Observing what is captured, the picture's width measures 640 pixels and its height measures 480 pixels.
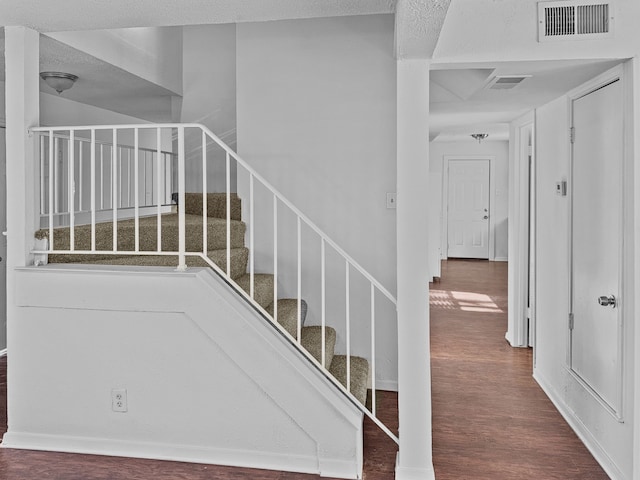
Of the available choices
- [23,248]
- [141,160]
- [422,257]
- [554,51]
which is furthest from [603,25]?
[141,160]

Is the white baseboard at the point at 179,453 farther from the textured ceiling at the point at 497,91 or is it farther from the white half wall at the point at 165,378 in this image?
the textured ceiling at the point at 497,91

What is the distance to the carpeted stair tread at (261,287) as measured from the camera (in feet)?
11.1

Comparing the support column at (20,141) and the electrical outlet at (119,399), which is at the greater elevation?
the support column at (20,141)

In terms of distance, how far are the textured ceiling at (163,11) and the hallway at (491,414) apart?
234cm

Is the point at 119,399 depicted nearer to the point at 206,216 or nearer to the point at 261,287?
the point at 261,287

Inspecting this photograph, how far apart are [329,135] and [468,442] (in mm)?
2191

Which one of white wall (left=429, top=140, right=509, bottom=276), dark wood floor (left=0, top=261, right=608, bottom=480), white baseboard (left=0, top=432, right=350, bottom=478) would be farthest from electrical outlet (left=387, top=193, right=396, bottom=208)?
white wall (left=429, top=140, right=509, bottom=276)

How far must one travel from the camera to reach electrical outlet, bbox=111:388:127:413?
3.05 meters

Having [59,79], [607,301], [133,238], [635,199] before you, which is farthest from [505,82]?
[59,79]

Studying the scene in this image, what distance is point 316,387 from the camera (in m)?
2.89

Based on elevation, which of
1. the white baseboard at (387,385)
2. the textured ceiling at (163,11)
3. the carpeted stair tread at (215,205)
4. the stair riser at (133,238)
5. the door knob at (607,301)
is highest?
the textured ceiling at (163,11)

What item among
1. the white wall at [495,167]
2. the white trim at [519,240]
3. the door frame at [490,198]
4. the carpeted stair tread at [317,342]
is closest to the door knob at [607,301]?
the carpeted stair tread at [317,342]

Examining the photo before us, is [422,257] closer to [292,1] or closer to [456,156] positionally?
[292,1]

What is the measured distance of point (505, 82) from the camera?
3.54 m
